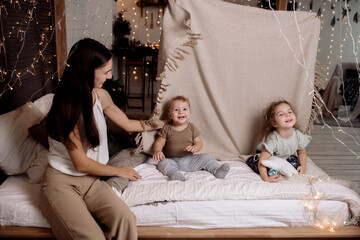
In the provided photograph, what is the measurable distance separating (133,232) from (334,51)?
5790 mm

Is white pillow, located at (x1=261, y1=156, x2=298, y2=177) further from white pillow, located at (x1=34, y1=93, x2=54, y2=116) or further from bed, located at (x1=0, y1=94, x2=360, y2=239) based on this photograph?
white pillow, located at (x1=34, y1=93, x2=54, y2=116)

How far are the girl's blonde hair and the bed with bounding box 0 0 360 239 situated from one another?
61 millimetres

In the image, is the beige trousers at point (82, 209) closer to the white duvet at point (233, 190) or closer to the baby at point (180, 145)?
the white duvet at point (233, 190)

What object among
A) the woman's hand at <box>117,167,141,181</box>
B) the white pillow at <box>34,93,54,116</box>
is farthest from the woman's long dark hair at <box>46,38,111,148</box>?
the white pillow at <box>34,93,54,116</box>

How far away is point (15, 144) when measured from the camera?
72.7 inches

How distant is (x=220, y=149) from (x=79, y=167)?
1056 millimetres

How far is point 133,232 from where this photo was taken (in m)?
1.51

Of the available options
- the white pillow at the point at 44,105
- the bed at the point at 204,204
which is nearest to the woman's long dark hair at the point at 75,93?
the bed at the point at 204,204

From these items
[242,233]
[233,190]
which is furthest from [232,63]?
[242,233]

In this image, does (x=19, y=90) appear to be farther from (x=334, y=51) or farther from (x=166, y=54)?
(x=334, y=51)

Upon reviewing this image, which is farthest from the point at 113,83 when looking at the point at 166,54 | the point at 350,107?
the point at 350,107

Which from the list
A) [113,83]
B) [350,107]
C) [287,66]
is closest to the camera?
[287,66]

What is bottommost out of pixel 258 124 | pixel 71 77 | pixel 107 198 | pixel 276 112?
pixel 107 198

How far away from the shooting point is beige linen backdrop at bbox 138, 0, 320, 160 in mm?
2025
